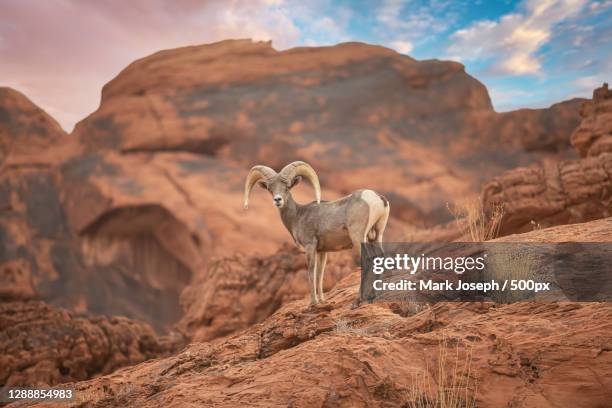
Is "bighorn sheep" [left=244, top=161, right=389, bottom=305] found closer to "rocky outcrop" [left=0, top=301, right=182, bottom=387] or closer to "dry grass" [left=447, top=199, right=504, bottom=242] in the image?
"dry grass" [left=447, top=199, right=504, bottom=242]

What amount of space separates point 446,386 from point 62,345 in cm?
1239

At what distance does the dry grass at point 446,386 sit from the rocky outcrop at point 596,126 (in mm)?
13299

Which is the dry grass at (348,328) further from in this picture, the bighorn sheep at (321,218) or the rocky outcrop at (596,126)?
the rocky outcrop at (596,126)

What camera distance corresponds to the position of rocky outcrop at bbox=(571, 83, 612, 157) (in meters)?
16.2

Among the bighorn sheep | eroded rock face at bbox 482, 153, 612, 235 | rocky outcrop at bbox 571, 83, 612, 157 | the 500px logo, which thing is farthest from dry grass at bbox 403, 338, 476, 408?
rocky outcrop at bbox 571, 83, 612, 157

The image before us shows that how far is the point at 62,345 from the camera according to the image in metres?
14.4

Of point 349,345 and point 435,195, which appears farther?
point 435,195

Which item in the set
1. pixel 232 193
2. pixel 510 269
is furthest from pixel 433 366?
pixel 232 193

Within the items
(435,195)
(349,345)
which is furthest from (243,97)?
(349,345)

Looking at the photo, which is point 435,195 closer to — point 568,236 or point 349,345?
point 568,236

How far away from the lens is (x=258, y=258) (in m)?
17.1

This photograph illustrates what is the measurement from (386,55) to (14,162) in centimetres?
2206

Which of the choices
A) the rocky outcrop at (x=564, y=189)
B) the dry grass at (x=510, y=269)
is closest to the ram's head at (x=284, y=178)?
the dry grass at (x=510, y=269)

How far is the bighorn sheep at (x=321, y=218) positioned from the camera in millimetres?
7398
